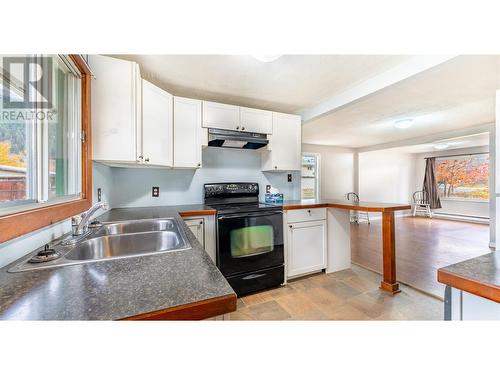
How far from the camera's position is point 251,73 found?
200 cm

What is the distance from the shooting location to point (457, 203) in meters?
6.51

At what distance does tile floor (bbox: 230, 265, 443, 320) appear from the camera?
71.2 inches

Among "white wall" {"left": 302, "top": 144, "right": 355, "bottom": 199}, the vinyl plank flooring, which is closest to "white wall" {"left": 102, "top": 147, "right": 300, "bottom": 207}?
the vinyl plank flooring

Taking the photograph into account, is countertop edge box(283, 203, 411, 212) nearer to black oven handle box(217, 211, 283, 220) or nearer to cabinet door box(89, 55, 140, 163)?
black oven handle box(217, 211, 283, 220)

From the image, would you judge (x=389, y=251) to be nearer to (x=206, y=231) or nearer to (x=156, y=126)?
(x=206, y=231)

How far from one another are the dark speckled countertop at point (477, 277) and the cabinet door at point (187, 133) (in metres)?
2.09

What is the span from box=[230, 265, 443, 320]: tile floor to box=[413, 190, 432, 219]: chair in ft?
20.4

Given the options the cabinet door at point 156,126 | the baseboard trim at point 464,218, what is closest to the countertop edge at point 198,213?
the cabinet door at point 156,126

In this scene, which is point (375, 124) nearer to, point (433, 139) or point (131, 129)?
point (433, 139)

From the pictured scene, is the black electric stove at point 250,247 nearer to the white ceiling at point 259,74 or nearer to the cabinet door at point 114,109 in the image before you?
the cabinet door at point 114,109

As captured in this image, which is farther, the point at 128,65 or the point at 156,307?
the point at 128,65
